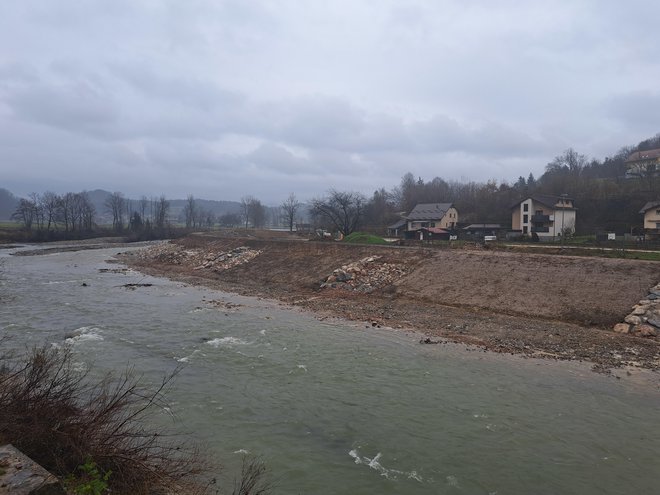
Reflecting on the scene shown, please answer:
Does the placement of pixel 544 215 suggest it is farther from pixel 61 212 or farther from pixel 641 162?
pixel 61 212

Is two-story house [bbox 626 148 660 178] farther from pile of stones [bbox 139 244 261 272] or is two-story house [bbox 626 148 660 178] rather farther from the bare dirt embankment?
pile of stones [bbox 139 244 261 272]

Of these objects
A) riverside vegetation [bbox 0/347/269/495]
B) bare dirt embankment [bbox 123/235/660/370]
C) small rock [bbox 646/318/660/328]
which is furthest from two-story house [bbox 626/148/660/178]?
riverside vegetation [bbox 0/347/269/495]

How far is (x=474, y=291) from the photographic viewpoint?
29266 mm

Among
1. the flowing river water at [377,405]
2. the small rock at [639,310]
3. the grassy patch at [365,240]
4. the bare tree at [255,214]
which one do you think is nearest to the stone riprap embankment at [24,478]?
the flowing river water at [377,405]

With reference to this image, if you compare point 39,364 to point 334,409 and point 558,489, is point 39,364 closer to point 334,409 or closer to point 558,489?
point 334,409

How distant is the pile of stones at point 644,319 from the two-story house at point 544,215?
1670 inches

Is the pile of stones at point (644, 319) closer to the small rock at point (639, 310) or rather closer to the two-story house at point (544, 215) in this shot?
the small rock at point (639, 310)

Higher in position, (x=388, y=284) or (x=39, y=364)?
(x=39, y=364)

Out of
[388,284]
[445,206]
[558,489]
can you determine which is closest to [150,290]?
[388,284]

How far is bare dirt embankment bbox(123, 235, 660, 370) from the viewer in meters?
20.2

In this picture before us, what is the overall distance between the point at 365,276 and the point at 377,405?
Answer: 23113 millimetres

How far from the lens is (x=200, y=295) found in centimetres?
3192

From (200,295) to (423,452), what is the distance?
24825 millimetres

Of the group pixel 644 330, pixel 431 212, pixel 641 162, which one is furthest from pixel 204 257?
pixel 641 162
